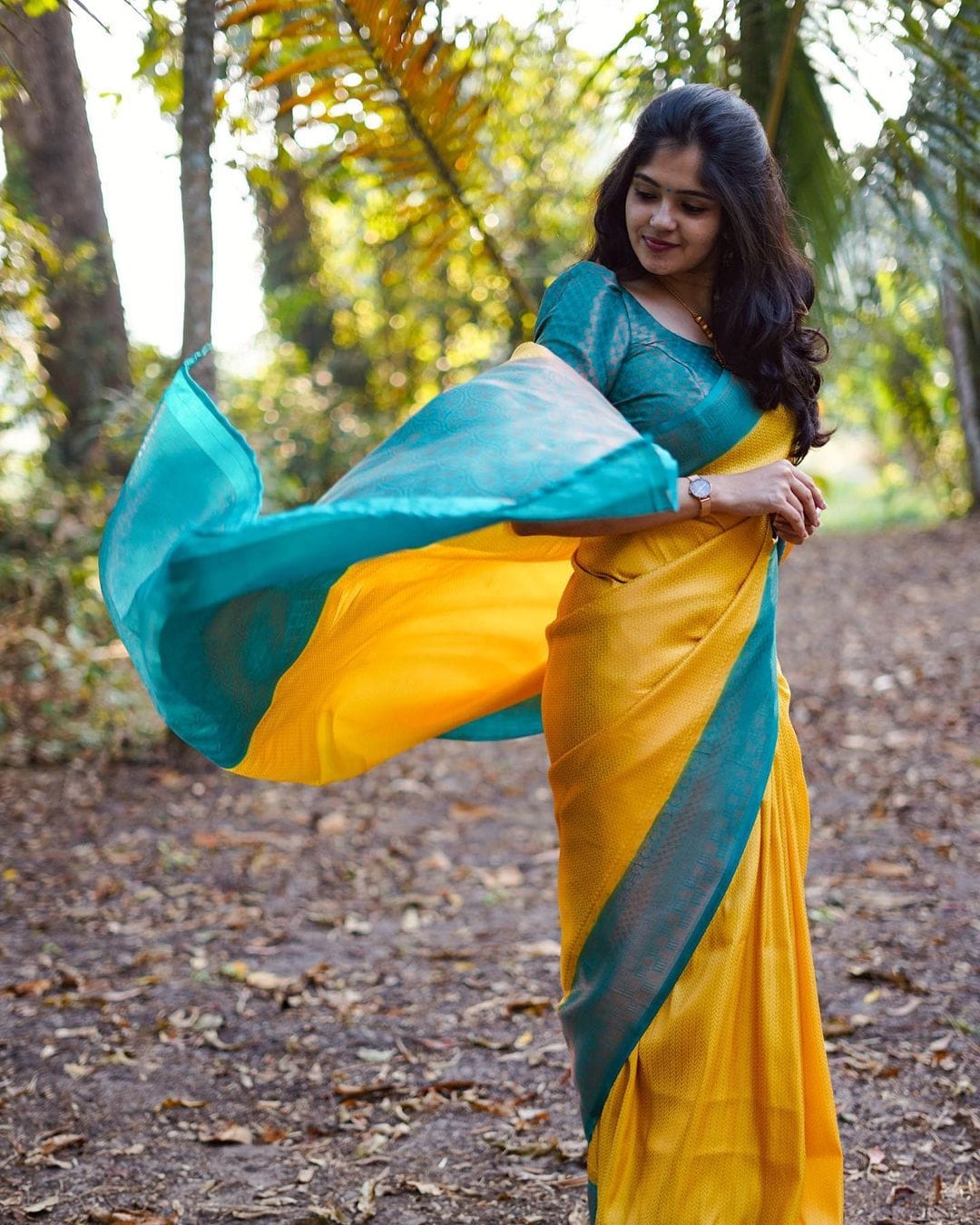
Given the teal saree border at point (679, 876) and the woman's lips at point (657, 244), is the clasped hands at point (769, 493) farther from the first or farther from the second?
the woman's lips at point (657, 244)

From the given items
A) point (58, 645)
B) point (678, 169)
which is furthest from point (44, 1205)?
point (58, 645)

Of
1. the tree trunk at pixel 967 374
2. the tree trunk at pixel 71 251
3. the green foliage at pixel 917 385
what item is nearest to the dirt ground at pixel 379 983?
the tree trunk at pixel 71 251

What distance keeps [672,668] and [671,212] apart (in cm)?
70

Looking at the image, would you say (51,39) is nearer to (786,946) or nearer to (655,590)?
(655,590)

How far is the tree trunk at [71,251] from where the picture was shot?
534 centimetres

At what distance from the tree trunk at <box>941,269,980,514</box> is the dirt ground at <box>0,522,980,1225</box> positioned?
3.46 meters

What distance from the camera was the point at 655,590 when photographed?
1.80 m

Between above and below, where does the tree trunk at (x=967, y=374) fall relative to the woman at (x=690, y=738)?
above

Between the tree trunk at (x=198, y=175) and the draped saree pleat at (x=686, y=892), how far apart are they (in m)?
2.37

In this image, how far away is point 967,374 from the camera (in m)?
7.98

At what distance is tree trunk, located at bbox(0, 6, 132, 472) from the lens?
534 centimetres

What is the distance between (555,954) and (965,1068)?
44.6 inches

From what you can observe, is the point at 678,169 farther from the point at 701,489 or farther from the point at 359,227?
the point at 359,227

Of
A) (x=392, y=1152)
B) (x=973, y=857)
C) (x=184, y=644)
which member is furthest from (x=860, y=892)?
(x=184, y=644)
